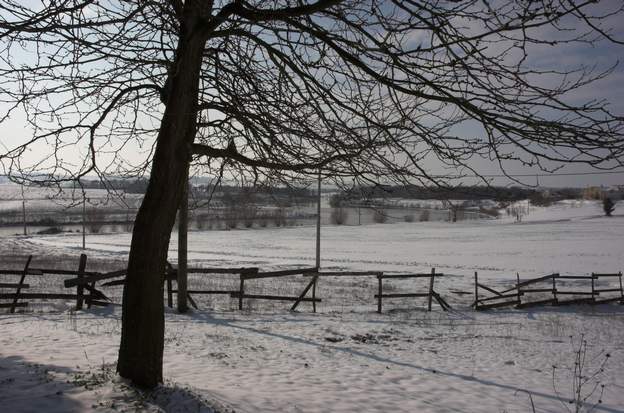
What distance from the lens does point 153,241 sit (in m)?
5.48

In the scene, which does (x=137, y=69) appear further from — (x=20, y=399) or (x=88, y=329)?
(x=88, y=329)

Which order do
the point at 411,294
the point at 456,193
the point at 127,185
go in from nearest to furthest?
the point at 456,193 < the point at 127,185 < the point at 411,294

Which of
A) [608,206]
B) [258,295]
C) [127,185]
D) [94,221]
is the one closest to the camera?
[127,185]

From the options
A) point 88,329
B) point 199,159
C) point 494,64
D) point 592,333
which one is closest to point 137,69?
point 199,159

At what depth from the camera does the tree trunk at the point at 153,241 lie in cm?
544

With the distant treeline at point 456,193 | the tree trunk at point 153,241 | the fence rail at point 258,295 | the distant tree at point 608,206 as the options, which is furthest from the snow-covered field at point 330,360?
the distant tree at point 608,206

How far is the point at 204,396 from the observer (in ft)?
19.6

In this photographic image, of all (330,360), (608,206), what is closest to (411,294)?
(330,360)

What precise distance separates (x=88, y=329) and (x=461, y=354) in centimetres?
813

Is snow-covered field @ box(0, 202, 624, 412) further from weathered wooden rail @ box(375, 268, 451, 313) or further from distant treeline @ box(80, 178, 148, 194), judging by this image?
distant treeline @ box(80, 178, 148, 194)

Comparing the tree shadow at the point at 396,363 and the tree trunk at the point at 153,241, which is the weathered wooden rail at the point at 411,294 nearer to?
the tree shadow at the point at 396,363

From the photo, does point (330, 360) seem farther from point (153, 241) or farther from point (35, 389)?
point (35, 389)

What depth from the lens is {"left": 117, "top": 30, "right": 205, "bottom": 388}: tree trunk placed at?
214 inches

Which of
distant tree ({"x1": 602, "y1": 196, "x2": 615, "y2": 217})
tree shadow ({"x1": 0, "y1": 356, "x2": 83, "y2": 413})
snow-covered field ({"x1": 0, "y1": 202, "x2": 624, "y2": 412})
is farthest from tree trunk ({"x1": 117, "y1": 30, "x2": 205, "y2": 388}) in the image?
distant tree ({"x1": 602, "y1": 196, "x2": 615, "y2": 217})
